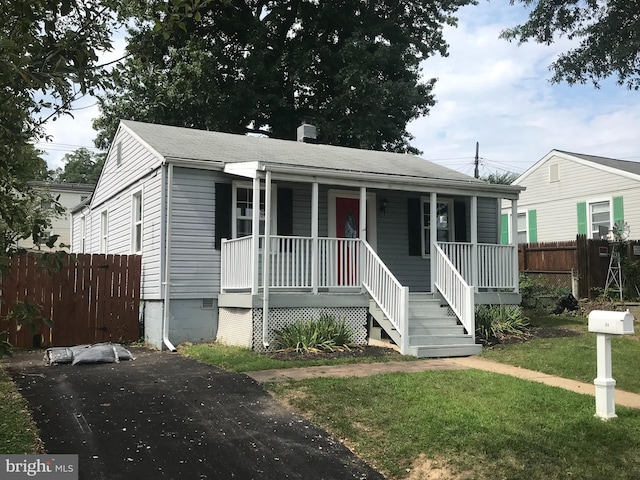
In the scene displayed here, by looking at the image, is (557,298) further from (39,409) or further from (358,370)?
(39,409)

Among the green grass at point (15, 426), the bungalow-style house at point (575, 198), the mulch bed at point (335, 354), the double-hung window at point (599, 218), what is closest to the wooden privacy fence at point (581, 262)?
the bungalow-style house at point (575, 198)

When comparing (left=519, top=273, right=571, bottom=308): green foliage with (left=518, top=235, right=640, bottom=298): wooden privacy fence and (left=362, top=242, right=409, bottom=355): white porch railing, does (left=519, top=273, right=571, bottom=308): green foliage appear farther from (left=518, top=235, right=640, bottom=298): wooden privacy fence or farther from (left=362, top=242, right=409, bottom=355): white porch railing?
(left=362, top=242, right=409, bottom=355): white porch railing

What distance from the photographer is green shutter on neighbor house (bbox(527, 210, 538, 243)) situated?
872 inches

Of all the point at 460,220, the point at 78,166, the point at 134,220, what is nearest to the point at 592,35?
the point at 460,220

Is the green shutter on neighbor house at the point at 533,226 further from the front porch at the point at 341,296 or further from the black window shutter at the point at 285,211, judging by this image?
the black window shutter at the point at 285,211

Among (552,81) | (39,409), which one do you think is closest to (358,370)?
(39,409)

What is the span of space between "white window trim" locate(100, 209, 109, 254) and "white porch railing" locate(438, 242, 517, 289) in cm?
930

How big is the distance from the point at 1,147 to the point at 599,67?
11.7 meters

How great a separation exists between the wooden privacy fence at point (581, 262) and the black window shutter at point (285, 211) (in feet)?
28.7

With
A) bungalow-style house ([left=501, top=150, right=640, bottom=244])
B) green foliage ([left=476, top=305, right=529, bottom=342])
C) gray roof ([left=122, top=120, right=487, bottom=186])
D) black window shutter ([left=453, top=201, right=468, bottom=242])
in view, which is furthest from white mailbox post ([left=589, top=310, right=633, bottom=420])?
bungalow-style house ([left=501, top=150, right=640, bottom=244])

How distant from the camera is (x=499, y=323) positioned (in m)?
11.4

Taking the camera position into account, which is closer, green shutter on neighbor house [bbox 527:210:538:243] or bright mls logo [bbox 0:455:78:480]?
bright mls logo [bbox 0:455:78:480]

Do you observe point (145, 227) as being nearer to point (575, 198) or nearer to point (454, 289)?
point (454, 289)

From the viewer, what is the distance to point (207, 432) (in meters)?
5.48
